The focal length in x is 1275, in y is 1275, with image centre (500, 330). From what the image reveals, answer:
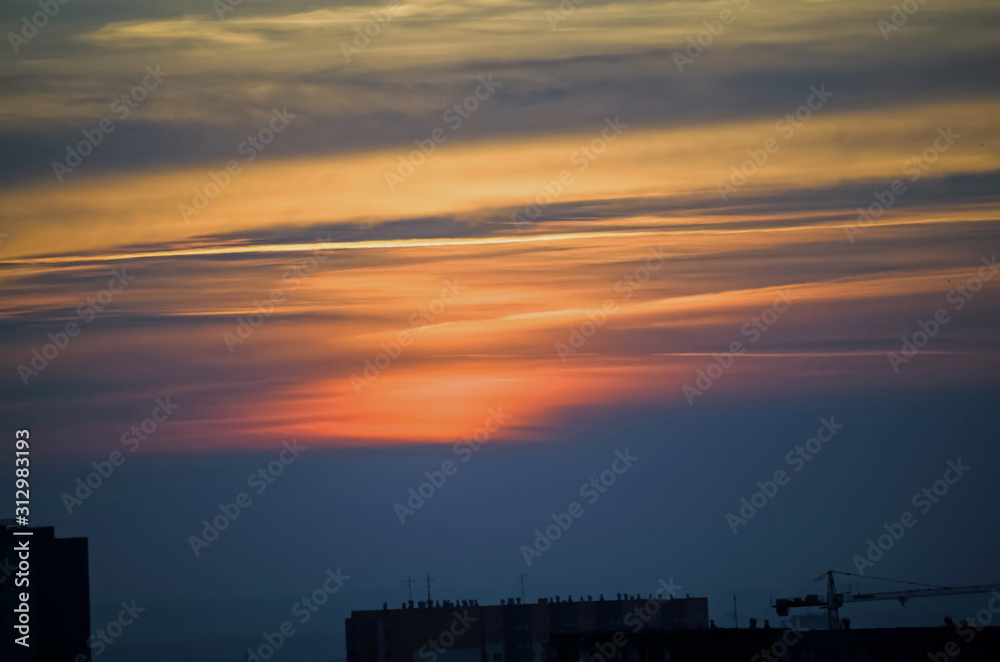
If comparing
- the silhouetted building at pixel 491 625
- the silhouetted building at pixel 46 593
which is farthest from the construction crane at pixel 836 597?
the silhouetted building at pixel 46 593

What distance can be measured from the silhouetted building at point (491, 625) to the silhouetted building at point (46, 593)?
16767mm

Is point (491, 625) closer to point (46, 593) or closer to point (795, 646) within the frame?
point (46, 593)

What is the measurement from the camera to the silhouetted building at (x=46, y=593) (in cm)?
7006

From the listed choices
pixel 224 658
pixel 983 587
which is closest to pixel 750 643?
pixel 983 587

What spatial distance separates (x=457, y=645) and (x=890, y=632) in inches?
1697

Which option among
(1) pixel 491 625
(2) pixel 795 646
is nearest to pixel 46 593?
(1) pixel 491 625

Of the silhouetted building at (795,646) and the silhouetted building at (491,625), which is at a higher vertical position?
the silhouetted building at (491,625)

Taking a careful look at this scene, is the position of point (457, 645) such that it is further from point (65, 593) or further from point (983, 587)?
point (983, 587)

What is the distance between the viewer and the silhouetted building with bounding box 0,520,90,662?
230 ft

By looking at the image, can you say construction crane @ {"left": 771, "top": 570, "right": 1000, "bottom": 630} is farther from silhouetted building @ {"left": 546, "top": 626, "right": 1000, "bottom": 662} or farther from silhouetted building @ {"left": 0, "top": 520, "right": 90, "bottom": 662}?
silhouetted building @ {"left": 0, "top": 520, "right": 90, "bottom": 662}

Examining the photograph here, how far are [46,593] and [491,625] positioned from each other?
27.5m

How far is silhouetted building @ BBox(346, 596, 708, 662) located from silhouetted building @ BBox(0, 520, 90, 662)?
660 inches

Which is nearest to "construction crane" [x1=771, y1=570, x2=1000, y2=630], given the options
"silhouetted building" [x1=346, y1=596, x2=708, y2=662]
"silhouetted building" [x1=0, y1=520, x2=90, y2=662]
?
"silhouetted building" [x1=346, y1=596, x2=708, y2=662]

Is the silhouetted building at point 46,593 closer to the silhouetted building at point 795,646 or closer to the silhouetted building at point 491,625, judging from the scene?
the silhouetted building at point 491,625
